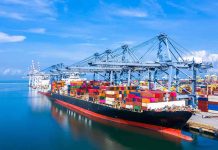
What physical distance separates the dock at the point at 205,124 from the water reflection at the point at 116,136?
13.8 feet

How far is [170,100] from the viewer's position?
3759cm

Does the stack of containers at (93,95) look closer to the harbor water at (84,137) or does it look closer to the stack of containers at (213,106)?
the harbor water at (84,137)

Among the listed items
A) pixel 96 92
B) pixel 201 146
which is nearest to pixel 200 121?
pixel 201 146

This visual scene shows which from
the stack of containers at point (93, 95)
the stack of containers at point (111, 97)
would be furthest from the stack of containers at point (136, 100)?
the stack of containers at point (93, 95)

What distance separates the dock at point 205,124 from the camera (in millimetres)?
31727

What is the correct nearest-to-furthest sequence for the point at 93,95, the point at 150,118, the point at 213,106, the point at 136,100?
1. the point at 150,118
2. the point at 136,100
3. the point at 213,106
4. the point at 93,95

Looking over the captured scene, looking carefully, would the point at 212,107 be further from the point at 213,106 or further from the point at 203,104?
the point at 203,104

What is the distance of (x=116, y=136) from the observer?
112 ft

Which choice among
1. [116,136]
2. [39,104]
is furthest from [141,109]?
[39,104]

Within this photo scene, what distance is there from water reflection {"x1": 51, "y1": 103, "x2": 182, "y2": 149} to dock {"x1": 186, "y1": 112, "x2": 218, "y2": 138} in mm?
4200

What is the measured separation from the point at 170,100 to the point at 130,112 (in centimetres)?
567

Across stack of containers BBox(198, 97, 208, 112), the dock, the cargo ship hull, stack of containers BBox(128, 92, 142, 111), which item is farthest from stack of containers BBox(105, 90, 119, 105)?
stack of containers BBox(198, 97, 208, 112)

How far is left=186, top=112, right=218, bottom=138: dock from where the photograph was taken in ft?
104

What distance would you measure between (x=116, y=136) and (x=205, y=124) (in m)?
10.9
